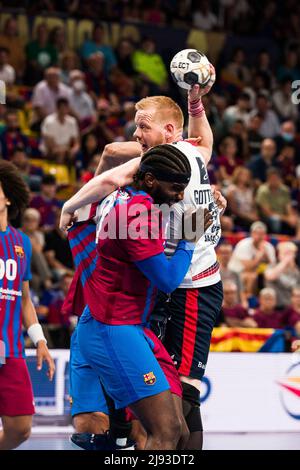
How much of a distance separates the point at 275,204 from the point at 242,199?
63 cm

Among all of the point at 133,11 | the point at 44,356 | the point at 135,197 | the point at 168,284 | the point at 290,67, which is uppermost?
the point at 133,11

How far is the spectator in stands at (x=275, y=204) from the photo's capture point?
15.2 m

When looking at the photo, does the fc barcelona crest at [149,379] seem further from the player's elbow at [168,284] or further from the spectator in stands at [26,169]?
the spectator in stands at [26,169]

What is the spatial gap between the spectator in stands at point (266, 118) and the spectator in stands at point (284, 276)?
16.6 ft

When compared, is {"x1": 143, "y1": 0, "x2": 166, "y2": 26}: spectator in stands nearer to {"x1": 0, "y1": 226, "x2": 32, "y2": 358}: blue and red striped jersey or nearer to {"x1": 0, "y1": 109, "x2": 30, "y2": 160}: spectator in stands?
{"x1": 0, "y1": 109, "x2": 30, "y2": 160}: spectator in stands

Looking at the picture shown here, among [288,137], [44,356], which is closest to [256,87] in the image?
[288,137]

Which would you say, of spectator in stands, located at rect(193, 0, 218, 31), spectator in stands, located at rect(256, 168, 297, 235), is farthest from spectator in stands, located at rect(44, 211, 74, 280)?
spectator in stands, located at rect(193, 0, 218, 31)

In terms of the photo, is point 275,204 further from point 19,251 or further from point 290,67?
point 19,251

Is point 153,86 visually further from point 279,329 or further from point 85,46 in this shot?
point 279,329

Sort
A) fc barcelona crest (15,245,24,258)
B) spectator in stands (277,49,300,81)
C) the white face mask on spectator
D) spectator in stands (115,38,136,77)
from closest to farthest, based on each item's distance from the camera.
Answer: fc barcelona crest (15,245,24,258) < the white face mask on spectator < spectator in stands (115,38,136,77) < spectator in stands (277,49,300,81)

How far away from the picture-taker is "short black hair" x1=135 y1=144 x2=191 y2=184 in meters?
5.39

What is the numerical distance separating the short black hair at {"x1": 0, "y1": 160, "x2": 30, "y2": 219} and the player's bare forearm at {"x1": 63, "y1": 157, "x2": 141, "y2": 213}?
3.91 ft

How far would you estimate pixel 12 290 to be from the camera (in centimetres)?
677

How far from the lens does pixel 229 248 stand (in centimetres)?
1283
